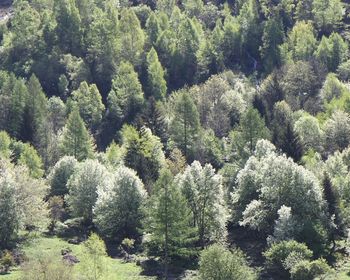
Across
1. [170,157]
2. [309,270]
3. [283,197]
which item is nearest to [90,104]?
[170,157]

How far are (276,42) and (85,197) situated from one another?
112m

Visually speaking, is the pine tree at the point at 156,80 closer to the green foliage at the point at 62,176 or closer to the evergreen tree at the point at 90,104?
the evergreen tree at the point at 90,104

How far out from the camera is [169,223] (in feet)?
284

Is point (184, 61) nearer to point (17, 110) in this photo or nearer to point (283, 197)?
point (17, 110)

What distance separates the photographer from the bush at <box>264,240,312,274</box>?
79.6 m

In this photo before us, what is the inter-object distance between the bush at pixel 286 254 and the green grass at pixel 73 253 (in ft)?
55.5

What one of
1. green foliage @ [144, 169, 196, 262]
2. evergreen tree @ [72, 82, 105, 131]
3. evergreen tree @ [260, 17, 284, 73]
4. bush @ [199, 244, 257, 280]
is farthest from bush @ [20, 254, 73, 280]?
evergreen tree @ [260, 17, 284, 73]

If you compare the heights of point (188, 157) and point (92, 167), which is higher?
point (188, 157)

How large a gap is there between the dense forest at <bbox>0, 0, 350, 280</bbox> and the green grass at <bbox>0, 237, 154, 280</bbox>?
0.44 m

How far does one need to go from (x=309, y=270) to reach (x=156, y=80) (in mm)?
110064

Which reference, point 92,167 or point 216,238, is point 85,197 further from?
point 216,238

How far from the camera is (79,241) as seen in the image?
3684 inches

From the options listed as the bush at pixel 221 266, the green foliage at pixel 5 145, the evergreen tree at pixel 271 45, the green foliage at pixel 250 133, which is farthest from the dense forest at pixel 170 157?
the evergreen tree at pixel 271 45

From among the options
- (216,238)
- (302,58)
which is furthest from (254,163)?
(302,58)
